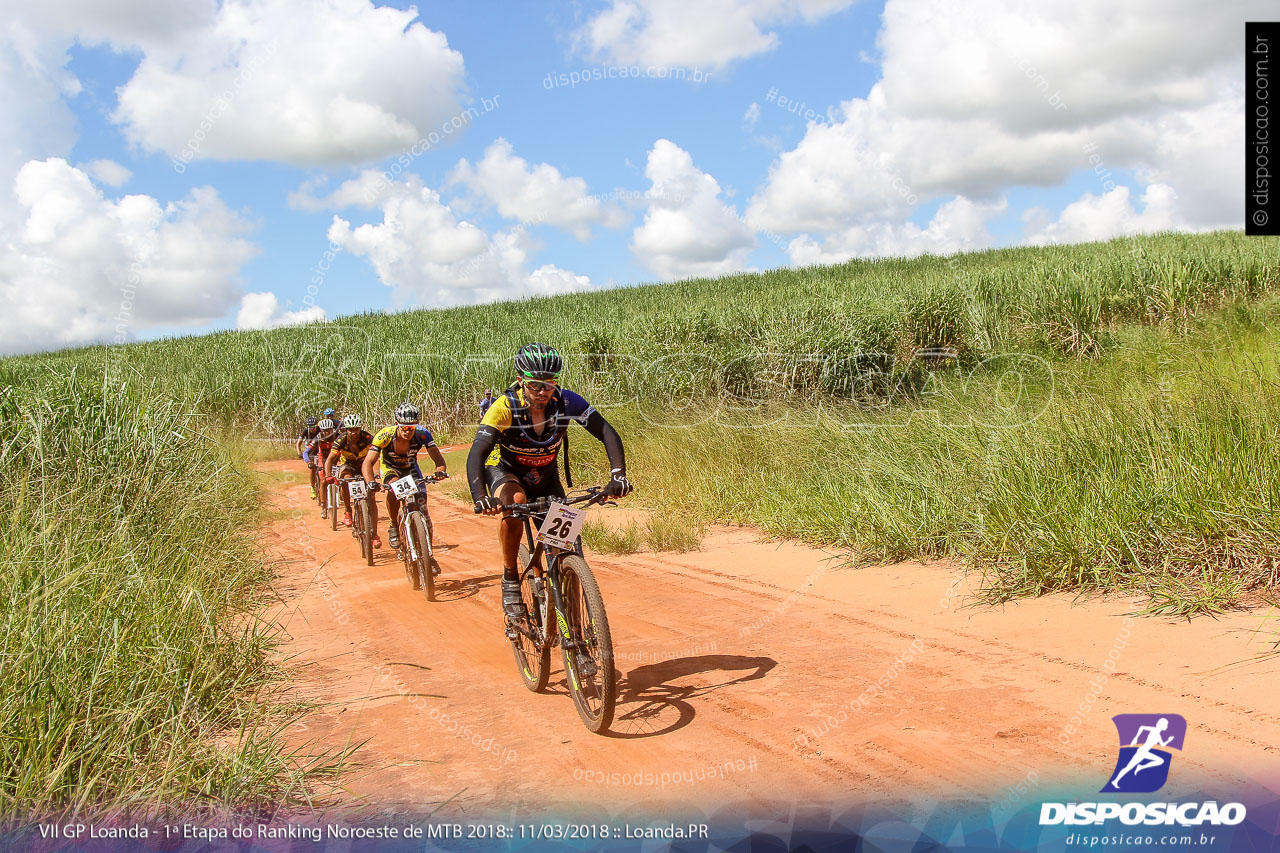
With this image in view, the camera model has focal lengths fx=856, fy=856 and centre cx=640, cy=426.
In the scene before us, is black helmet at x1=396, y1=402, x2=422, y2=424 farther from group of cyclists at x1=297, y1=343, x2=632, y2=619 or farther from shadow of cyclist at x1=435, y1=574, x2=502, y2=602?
group of cyclists at x1=297, y1=343, x2=632, y2=619

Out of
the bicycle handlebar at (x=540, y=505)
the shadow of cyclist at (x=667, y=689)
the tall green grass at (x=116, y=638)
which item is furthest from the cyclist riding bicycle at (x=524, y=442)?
the tall green grass at (x=116, y=638)

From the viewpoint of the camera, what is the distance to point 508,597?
5902 mm

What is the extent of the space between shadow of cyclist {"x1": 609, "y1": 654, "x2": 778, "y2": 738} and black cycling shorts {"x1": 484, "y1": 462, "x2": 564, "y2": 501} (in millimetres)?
1389

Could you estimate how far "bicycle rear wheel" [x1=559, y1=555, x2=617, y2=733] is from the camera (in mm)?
4730

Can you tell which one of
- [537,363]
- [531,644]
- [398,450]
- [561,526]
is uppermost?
[537,363]

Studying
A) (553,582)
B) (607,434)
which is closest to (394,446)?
(607,434)

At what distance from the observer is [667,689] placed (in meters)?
5.56

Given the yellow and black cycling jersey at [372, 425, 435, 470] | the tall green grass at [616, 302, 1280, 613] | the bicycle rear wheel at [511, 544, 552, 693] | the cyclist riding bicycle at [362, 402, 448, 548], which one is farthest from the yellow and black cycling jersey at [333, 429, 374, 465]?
the bicycle rear wheel at [511, 544, 552, 693]

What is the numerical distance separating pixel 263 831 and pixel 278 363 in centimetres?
2752

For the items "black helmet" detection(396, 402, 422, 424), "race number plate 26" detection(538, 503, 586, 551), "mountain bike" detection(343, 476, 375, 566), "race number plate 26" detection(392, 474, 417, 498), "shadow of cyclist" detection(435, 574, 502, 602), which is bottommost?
"shadow of cyclist" detection(435, 574, 502, 602)

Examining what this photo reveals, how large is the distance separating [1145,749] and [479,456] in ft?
13.0

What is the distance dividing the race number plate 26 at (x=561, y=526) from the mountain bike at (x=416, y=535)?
411 centimetres

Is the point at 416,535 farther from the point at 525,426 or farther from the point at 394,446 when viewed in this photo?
the point at 525,426

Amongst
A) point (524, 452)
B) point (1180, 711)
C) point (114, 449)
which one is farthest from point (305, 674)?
point (1180, 711)
